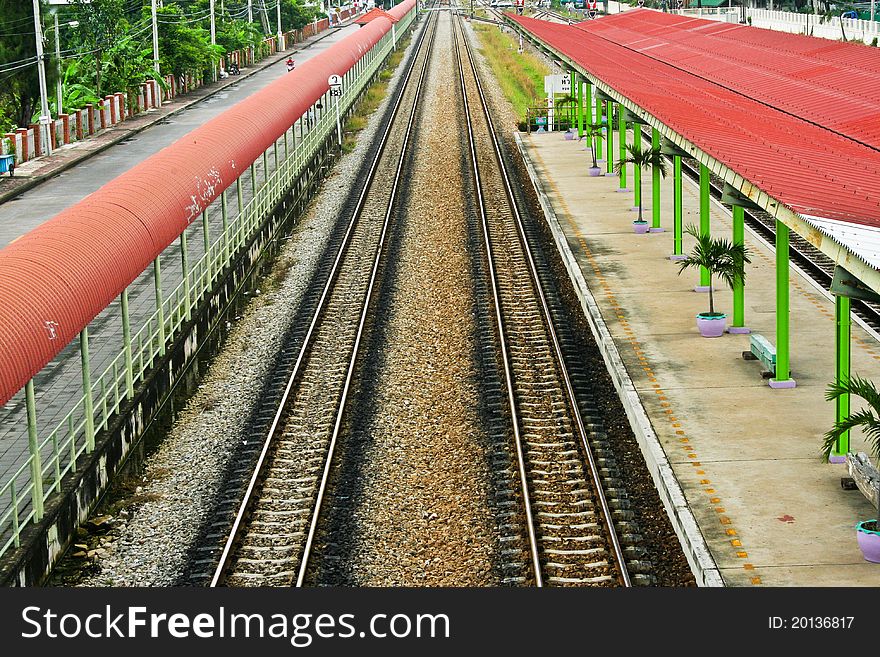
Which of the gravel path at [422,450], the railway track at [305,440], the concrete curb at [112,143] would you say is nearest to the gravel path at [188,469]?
the railway track at [305,440]

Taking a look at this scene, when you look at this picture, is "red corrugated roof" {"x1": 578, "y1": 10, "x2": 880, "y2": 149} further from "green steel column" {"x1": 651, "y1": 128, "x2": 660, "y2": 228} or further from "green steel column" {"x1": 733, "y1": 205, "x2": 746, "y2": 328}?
"green steel column" {"x1": 733, "y1": 205, "x2": 746, "y2": 328}

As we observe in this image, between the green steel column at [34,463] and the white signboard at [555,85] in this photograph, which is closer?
the green steel column at [34,463]

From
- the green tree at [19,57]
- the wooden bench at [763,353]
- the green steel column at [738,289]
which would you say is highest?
the green tree at [19,57]

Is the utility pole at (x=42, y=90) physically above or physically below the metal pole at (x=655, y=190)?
A: above

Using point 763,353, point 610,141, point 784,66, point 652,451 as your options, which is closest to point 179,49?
point 610,141

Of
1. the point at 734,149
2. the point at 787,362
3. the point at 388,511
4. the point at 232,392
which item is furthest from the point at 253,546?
the point at 734,149

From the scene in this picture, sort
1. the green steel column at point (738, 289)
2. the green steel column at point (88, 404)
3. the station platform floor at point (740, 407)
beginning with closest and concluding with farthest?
1. the station platform floor at point (740, 407)
2. the green steel column at point (88, 404)
3. the green steel column at point (738, 289)

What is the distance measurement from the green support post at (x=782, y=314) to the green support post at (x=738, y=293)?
260cm

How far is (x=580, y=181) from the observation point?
36.3 meters

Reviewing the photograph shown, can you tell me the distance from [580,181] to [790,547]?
2423 cm

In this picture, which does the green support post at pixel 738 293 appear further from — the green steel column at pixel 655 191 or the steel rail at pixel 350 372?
the green steel column at pixel 655 191

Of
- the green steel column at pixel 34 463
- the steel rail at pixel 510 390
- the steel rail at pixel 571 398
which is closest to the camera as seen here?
the green steel column at pixel 34 463

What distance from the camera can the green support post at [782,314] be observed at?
666 inches

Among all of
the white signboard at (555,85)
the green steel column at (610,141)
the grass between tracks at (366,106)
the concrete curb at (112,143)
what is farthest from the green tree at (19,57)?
the green steel column at (610,141)
